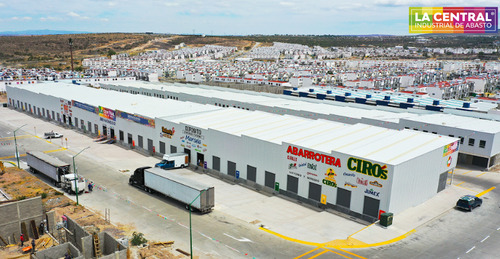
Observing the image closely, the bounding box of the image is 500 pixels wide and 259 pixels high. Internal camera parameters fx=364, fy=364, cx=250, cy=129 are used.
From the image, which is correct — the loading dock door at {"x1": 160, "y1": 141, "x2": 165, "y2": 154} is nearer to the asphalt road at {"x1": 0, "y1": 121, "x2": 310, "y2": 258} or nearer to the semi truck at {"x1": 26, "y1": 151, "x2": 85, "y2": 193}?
the asphalt road at {"x1": 0, "y1": 121, "x2": 310, "y2": 258}

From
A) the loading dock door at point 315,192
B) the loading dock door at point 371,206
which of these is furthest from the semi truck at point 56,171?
the loading dock door at point 371,206

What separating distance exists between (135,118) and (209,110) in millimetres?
12454

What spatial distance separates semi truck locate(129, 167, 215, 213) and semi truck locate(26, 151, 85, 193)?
20.0 ft

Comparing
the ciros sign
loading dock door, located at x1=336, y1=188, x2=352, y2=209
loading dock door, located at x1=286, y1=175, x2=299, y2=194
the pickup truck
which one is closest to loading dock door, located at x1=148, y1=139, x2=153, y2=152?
the pickup truck

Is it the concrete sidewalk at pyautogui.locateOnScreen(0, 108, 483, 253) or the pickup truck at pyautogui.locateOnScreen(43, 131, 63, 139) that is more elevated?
the concrete sidewalk at pyautogui.locateOnScreen(0, 108, 483, 253)

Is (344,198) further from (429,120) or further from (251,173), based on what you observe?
(429,120)

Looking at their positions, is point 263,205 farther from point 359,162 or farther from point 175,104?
point 175,104

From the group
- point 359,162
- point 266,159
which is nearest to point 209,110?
point 266,159

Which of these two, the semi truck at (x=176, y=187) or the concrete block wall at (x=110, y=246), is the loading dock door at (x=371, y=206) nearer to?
the semi truck at (x=176, y=187)

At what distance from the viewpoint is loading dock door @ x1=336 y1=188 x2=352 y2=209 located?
3491cm

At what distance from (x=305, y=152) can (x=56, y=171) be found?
28.6 m

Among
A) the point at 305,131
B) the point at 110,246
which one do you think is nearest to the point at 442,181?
the point at 305,131

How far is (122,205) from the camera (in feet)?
121

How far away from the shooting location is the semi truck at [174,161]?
47438 millimetres
